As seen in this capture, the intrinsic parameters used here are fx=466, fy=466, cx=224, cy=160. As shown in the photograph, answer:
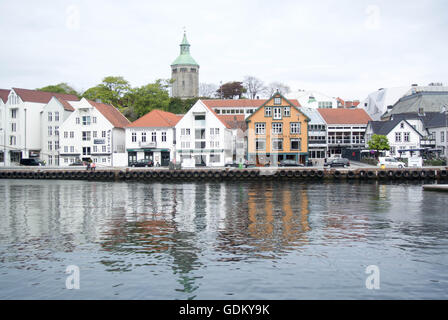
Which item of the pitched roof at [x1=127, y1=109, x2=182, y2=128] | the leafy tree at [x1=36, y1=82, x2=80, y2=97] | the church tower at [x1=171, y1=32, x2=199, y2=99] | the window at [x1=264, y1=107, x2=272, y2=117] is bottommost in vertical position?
the pitched roof at [x1=127, y1=109, x2=182, y2=128]

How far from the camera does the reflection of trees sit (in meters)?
20.4

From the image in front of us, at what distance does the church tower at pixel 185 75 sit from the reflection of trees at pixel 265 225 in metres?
129

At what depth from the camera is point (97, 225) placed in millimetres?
26469

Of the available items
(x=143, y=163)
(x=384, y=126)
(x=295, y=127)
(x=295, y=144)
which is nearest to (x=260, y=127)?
(x=295, y=127)

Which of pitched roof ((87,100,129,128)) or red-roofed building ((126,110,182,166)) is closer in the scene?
red-roofed building ((126,110,182,166))

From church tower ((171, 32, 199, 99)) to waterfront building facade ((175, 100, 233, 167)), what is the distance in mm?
82179

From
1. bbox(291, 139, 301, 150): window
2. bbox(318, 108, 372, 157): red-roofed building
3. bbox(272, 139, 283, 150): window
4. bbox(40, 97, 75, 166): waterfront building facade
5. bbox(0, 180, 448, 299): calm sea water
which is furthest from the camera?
bbox(318, 108, 372, 157): red-roofed building

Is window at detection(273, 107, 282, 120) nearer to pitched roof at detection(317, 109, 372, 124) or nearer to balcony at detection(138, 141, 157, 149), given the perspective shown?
pitched roof at detection(317, 109, 372, 124)

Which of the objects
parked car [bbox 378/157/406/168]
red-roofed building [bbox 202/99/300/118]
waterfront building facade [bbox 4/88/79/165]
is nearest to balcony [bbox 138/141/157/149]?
waterfront building facade [bbox 4/88/79/165]

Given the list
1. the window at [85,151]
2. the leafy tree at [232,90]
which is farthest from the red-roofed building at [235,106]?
the window at [85,151]

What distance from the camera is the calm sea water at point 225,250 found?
48.5ft
